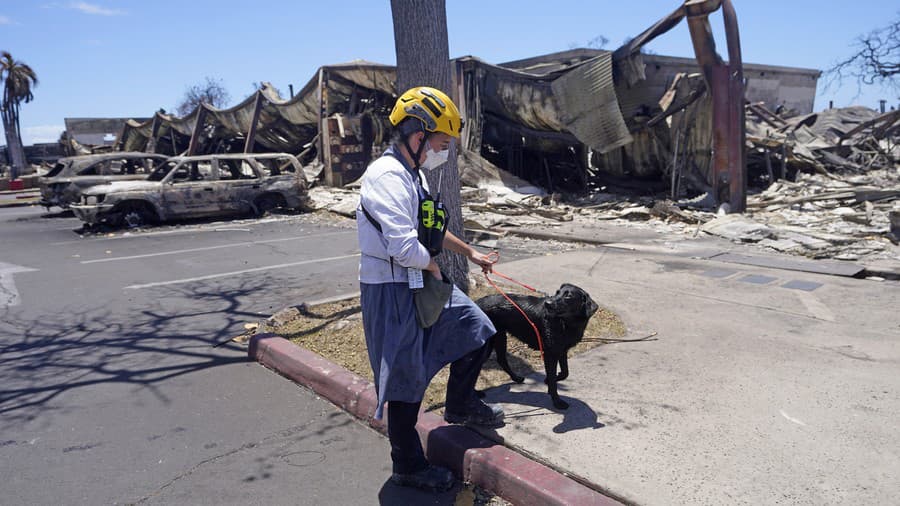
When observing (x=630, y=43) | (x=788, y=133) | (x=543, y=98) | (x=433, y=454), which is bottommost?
(x=433, y=454)

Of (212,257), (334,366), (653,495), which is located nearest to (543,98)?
(212,257)

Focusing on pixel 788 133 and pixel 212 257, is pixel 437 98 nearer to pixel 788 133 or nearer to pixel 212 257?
pixel 212 257

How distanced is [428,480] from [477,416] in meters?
0.51

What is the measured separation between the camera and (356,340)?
4.98m

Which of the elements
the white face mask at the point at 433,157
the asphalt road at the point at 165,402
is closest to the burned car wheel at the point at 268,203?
the asphalt road at the point at 165,402

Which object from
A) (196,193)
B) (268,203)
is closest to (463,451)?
(196,193)

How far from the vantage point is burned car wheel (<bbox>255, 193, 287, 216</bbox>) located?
15.0 m

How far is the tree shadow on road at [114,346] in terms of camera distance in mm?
4445

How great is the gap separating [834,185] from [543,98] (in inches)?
278

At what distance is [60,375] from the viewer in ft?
15.5

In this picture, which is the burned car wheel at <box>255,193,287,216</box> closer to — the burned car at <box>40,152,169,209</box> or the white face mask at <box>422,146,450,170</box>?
the burned car at <box>40,152,169,209</box>

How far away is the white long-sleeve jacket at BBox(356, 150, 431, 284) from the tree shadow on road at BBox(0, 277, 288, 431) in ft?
8.02

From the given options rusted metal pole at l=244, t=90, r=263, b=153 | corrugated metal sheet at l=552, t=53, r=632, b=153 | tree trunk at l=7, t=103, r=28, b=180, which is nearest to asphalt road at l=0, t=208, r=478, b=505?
corrugated metal sheet at l=552, t=53, r=632, b=153

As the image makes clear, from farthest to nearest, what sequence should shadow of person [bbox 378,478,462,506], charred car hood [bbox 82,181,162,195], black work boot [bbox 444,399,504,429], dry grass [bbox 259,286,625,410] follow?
charred car hood [bbox 82,181,162,195], dry grass [bbox 259,286,625,410], black work boot [bbox 444,399,504,429], shadow of person [bbox 378,478,462,506]
